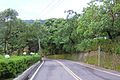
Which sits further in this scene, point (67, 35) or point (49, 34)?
point (49, 34)

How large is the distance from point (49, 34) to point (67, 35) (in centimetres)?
3182

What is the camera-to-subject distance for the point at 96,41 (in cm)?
5591

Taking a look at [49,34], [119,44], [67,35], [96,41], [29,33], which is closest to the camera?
[119,44]

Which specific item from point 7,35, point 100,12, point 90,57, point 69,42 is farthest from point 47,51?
point 100,12

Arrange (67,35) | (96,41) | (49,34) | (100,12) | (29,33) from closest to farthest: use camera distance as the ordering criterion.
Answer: (100,12) < (96,41) < (29,33) < (67,35) < (49,34)

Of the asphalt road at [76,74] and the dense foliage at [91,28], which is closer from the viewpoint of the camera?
the asphalt road at [76,74]

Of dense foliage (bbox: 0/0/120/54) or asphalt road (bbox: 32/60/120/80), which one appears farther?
dense foliage (bbox: 0/0/120/54)

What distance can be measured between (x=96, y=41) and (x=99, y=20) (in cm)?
793

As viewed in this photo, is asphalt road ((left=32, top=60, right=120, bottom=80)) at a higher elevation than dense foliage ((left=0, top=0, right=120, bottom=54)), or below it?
below

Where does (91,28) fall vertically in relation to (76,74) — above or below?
above

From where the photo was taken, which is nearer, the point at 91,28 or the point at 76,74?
the point at 76,74

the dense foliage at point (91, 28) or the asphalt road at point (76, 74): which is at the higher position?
the dense foliage at point (91, 28)

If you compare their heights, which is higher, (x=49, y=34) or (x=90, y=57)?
(x=49, y=34)

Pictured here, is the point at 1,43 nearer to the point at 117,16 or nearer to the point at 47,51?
the point at 117,16
